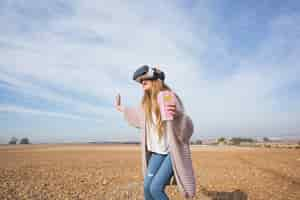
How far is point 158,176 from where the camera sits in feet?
10.4

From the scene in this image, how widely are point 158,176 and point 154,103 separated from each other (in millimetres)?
814

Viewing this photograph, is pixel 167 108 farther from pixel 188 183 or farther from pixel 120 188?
pixel 120 188

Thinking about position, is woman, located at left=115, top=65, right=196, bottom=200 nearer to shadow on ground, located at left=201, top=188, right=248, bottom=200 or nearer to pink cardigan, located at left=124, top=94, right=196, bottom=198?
pink cardigan, located at left=124, top=94, right=196, bottom=198

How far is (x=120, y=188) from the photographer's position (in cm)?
708

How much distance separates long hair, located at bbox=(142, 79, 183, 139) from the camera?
3.22m

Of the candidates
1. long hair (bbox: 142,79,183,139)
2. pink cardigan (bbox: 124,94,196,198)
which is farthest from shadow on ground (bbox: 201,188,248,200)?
long hair (bbox: 142,79,183,139)

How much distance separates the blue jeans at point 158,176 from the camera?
313 cm

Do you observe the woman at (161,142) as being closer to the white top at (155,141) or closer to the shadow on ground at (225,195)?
the white top at (155,141)

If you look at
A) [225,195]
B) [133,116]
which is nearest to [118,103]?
[133,116]

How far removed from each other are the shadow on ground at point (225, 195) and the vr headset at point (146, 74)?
3737 mm

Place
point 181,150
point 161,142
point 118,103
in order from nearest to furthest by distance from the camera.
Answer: point 181,150 < point 161,142 < point 118,103

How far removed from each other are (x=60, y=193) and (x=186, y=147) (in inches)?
171

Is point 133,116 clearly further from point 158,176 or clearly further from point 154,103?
point 158,176

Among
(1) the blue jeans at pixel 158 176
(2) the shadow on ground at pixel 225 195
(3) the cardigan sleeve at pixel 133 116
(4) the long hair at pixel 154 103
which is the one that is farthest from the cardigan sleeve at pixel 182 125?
(2) the shadow on ground at pixel 225 195
